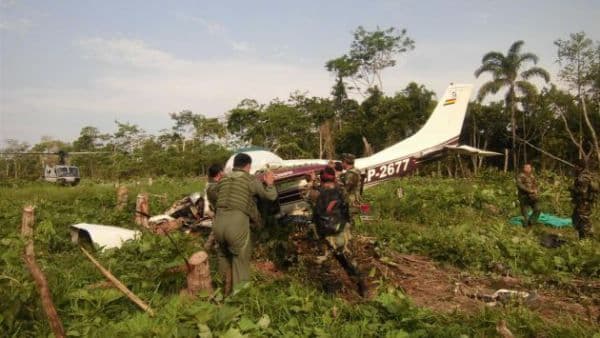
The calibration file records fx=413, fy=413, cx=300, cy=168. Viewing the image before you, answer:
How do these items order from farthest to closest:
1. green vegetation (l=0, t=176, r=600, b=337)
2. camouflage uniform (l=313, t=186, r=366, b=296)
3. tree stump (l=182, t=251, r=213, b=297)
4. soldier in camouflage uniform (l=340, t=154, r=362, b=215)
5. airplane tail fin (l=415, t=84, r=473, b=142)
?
airplane tail fin (l=415, t=84, r=473, b=142) → soldier in camouflage uniform (l=340, t=154, r=362, b=215) → camouflage uniform (l=313, t=186, r=366, b=296) → tree stump (l=182, t=251, r=213, b=297) → green vegetation (l=0, t=176, r=600, b=337)

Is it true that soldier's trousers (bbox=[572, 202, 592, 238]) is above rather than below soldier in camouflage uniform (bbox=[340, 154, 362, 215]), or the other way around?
below

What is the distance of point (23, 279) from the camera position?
452 cm

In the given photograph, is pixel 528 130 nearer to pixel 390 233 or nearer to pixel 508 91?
pixel 508 91

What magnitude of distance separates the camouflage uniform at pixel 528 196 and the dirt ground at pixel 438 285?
403 cm

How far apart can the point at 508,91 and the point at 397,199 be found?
23.6 meters

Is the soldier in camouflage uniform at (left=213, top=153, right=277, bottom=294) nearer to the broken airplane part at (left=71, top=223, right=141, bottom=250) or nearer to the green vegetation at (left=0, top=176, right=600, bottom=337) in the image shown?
the green vegetation at (left=0, top=176, right=600, bottom=337)

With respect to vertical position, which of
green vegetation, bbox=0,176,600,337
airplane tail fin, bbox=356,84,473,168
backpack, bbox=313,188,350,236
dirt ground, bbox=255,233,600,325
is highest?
airplane tail fin, bbox=356,84,473,168

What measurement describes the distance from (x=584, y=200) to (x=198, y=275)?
7.16 metres

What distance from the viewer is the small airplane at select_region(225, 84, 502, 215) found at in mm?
7648

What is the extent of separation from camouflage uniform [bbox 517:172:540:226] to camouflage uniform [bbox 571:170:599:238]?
1138mm

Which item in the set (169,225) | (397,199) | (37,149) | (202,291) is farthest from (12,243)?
(37,149)

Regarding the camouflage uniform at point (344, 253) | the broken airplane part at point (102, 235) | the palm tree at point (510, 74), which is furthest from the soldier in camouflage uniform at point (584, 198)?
the palm tree at point (510, 74)

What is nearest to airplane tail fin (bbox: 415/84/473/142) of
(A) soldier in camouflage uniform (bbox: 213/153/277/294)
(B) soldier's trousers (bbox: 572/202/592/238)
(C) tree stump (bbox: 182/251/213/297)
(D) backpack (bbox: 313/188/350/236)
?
(B) soldier's trousers (bbox: 572/202/592/238)

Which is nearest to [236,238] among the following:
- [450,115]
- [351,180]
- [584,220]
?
[351,180]
